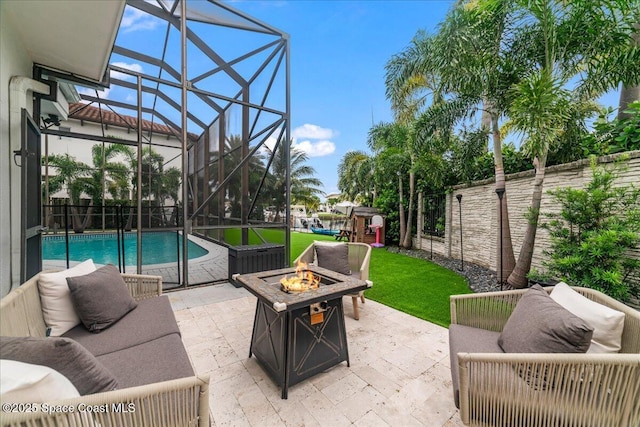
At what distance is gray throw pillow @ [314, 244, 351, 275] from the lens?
12.8ft

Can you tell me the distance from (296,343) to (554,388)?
1646 millimetres

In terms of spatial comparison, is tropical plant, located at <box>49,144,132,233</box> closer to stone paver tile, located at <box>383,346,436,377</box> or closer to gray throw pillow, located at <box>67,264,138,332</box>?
gray throw pillow, located at <box>67,264,138,332</box>

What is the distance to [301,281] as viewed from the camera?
2686 millimetres

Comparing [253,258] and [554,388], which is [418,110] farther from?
[554,388]

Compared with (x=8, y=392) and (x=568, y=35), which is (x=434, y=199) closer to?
(x=568, y=35)

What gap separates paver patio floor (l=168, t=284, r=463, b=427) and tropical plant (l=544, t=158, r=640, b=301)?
1.86m

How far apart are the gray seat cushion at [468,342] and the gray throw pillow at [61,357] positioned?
1.96 metres

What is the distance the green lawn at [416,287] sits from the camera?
3.82m

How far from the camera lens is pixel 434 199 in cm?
873

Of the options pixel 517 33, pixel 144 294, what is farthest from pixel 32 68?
pixel 517 33

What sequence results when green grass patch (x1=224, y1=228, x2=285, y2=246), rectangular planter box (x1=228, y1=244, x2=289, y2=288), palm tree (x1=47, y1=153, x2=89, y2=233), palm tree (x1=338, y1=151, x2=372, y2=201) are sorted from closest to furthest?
rectangular planter box (x1=228, y1=244, x2=289, y2=288), green grass patch (x1=224, y1=228, x2=285, y2=246), palm tree (x1=47, y1=153, x2=89, y2=233), palm tree (x1=338, y1=151, x2=372, y2=201)

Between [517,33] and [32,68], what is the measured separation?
7292mm

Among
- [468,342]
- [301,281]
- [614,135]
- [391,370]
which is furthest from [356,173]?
[468,342]

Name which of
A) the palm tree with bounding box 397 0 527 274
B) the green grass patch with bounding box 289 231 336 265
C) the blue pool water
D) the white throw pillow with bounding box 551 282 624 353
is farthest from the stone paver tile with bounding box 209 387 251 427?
the palm tree with bounding box 397 0 527 274
